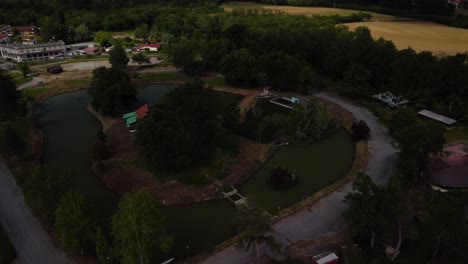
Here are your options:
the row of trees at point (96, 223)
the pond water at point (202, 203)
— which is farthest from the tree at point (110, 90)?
the row of trees at point (96, 223)

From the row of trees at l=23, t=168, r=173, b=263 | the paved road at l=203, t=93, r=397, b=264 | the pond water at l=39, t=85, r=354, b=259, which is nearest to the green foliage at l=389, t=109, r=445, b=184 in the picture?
the paved road at l=203, t=93, r=397, b=264

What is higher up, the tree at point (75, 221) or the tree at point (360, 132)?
the tree at point (75, 221)

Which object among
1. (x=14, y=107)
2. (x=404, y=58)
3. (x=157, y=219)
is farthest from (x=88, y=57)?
(x=157, y=219)

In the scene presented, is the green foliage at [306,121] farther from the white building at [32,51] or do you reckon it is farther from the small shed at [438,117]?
the white building at [32,51]

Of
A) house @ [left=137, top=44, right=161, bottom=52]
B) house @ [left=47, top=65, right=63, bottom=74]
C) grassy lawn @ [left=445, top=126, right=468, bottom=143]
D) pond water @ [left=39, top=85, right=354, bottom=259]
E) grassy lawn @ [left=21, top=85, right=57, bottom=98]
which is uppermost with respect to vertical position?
house @ [left=137, top=44, right=161, bottom=52]

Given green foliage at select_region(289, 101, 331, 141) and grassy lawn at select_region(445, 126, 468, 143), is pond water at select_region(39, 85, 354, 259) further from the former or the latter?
grassy lawn at select_region(445, 126, 468, 143)

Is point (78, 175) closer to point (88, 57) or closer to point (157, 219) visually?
point (157, 219)
